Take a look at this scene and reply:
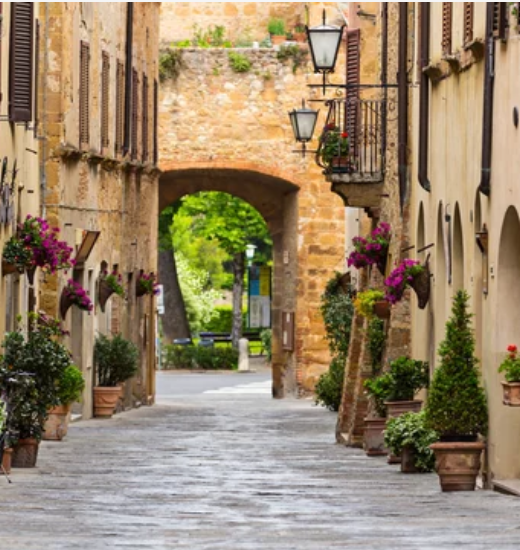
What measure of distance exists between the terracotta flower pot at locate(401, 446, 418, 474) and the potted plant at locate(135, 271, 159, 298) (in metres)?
18.3

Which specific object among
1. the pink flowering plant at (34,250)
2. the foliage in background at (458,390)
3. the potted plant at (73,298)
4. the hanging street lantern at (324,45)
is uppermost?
the hanging street lantern at (324,45)

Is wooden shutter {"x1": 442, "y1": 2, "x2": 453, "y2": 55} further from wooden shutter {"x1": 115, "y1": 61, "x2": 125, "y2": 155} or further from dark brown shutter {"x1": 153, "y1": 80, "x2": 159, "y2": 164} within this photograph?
dark brown shutter {"x1": 153, "y1": 80, "x2": 159, "y2": 164}

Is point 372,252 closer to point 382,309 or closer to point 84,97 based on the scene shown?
point 382,309

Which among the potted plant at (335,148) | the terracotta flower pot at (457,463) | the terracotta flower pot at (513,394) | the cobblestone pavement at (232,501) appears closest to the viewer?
the cobblestone pavement at (232,501)

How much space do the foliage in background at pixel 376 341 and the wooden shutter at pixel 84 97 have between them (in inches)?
286

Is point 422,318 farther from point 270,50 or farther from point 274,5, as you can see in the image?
point 274,5

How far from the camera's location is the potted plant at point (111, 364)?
31969 mm

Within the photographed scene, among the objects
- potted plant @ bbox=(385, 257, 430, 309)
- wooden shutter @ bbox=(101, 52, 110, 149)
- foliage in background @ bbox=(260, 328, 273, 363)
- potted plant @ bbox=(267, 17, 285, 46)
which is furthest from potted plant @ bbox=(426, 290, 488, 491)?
foliage in background @ bbox=(260, 328, 273, 363)

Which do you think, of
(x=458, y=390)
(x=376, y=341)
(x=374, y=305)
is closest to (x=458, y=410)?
(x=458, y=390)

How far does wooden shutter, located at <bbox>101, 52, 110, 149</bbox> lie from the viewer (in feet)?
107

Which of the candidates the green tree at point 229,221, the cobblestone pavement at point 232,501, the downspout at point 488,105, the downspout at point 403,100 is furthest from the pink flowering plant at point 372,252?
the green tree at point 229,221

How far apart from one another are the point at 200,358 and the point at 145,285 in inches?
849

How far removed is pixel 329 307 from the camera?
34562mm

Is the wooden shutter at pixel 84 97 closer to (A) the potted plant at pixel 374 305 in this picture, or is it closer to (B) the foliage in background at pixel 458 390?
(A) the potted plant at pixel 374 305
